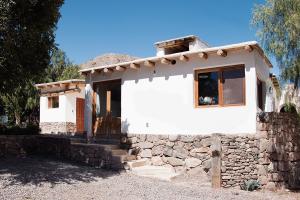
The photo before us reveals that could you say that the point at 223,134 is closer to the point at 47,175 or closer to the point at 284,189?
the point at 284,189

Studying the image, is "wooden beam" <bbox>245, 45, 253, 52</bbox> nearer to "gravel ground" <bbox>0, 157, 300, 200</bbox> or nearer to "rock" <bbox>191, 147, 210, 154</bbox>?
"rock" <bbox>191, 147, 210, 154</bbox>

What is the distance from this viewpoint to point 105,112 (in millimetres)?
15055

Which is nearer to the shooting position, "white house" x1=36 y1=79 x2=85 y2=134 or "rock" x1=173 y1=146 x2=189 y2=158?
"rock" x1=173 y1=146 x2=189 y2=158

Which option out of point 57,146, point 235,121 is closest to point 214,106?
point 235,121

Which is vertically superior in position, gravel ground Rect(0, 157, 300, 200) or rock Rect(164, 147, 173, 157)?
rock Rect(164, 147, 173, 157)

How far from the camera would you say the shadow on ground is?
9.73 m

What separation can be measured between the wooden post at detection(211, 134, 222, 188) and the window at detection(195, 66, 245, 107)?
58.1 inches

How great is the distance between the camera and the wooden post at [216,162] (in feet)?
34.0

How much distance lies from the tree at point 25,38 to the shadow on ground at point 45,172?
111 inches

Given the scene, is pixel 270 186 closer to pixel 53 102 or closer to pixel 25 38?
pixel 25 38

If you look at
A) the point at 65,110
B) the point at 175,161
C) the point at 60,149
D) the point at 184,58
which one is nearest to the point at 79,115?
the point at 65,110

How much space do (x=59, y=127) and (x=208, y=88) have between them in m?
13.3

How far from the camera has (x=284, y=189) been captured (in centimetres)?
1065

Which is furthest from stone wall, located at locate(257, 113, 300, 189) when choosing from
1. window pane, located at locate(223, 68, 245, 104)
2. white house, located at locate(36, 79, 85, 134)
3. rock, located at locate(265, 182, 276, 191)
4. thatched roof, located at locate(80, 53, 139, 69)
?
thatched roof, located at locate(80, 53, 139, 69)
